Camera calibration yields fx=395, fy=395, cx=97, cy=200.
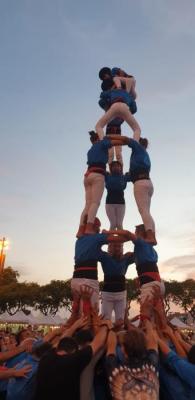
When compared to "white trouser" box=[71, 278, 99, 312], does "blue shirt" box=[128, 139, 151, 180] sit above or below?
above

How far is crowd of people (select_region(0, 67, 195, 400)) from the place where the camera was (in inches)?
133

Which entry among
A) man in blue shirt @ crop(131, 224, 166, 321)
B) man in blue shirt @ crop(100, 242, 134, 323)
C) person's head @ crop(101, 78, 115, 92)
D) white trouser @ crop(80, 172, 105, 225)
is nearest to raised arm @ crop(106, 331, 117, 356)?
man in blue shirt @ crop(131, 224, 166, 321)

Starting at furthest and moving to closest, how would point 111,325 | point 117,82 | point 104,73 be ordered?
point 104,73
point 117,82
point 111,325

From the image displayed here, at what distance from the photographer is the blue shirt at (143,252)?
293 inches

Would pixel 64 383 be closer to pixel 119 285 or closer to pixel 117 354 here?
pixel 117 354

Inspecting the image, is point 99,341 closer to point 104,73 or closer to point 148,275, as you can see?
point 148,275

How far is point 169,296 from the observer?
48.4 meters

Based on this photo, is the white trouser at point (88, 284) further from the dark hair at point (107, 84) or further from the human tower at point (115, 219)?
the dark hair at point (107, 84)

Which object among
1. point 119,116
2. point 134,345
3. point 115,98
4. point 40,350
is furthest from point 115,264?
point 134,345

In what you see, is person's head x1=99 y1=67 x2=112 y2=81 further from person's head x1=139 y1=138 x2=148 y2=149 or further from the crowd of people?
person's head x1=139 y1=138 x2=148 y2=149

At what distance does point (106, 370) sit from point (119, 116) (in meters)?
6.45

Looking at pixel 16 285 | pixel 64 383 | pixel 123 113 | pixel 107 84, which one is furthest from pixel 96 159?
pixel 16 285

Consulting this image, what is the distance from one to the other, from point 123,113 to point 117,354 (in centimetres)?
625

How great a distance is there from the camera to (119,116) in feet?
29.8
